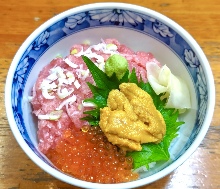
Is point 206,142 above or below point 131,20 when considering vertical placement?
below

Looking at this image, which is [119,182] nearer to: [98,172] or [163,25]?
[98,172]

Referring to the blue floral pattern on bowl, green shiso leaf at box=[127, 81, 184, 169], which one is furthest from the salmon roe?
the blue floral pattern on bowl

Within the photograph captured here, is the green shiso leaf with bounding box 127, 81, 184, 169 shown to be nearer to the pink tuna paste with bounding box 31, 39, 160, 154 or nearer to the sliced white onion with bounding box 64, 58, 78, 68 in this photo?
the pink tuna paste with bounding box 31, 39, 160, 154

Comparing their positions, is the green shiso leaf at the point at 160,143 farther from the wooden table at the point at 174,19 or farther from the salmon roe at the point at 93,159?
the wooden table at the point at 174,19

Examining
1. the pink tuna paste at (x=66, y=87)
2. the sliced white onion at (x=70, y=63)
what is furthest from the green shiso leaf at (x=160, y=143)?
the sliced white onion at (x=70, y=63)

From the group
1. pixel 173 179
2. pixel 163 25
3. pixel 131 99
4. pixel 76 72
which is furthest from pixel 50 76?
pixel 173 179

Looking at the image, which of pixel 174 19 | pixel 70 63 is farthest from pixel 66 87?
pixel 174 19

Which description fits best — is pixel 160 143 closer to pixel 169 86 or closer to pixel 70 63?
pixel 169 86
